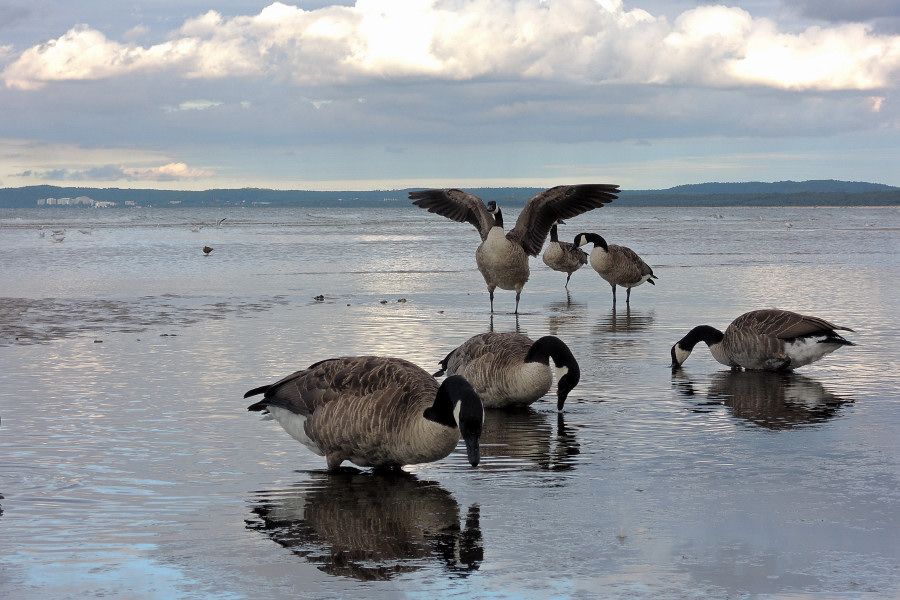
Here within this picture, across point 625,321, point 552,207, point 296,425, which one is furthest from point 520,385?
point 552,207

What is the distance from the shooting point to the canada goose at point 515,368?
10.1 meters

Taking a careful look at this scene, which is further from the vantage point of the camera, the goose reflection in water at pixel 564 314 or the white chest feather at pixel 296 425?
the goose reflection in water at pixel 564 314

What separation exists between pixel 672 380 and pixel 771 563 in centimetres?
658

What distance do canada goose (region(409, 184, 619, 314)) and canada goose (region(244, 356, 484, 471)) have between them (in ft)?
37.9

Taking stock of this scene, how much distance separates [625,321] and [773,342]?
6193 mm

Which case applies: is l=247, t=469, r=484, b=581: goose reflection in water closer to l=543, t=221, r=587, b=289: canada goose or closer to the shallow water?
the shallow water

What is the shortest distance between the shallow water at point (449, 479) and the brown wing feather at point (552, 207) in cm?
268

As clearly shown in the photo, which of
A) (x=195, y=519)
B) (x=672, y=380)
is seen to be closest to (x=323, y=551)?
(x=195, y=519)

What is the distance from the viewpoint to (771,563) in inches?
232

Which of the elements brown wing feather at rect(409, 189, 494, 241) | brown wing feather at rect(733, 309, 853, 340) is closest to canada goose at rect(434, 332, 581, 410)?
brown wing feather at rect(733, 309, 853, 340)

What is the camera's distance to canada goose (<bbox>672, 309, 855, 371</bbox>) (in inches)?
487

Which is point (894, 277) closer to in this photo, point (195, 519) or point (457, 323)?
point (457, 323)

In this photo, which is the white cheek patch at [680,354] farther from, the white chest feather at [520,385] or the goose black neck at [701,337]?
the white chest feather at [520,385]

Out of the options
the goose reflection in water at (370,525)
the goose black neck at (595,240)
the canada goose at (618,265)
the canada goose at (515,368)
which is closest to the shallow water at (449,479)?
the goose reflection in water at (370,525)
